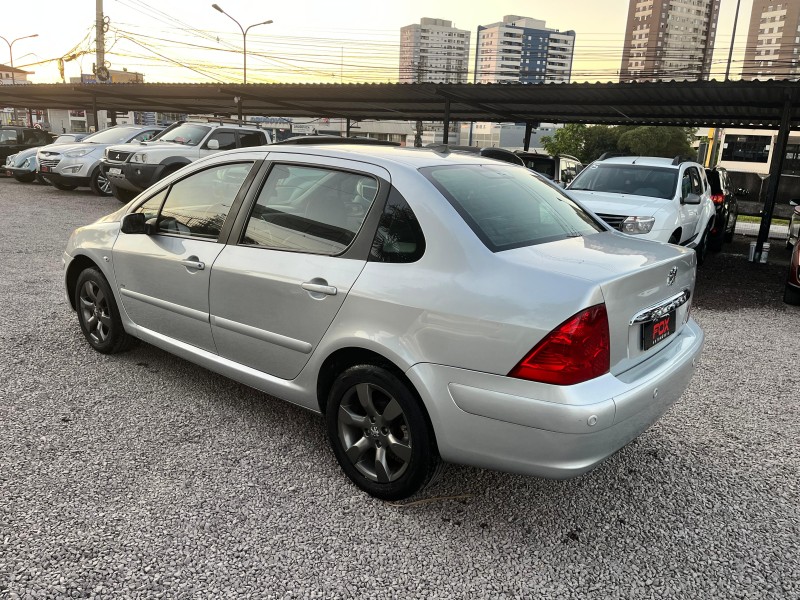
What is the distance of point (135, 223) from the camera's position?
4.00 m

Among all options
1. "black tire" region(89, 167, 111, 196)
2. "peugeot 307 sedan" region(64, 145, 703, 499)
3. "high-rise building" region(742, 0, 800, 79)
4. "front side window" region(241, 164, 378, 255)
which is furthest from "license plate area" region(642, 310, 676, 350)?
"high-rise building" region(742, 0, 800, 79)

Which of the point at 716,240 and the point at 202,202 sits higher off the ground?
the point at 202,202

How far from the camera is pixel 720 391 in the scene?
4.57 meters

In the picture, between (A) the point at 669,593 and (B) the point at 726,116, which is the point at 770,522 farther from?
(B) the point at 726,116

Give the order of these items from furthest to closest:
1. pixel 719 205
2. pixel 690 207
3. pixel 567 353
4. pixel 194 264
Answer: pixel 719 205
pixel 690 207
pixel 194 264
pixel 567 353

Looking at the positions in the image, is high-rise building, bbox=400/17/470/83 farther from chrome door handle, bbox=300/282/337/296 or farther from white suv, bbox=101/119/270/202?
chrome door handle, bbox=300/282/337/296

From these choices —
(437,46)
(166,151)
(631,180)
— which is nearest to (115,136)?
(166,151)

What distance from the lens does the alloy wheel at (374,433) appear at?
2830mm

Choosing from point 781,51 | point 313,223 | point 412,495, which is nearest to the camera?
point 412,495

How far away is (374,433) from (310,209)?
3.98 ft

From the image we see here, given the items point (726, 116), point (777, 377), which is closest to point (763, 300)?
point (777, 377)

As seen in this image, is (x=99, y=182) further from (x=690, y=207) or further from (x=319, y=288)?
Answer: (x=319, y=288)

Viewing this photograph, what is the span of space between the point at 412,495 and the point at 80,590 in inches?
55.8

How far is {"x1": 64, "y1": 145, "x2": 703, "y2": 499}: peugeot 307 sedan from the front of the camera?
243 centimetres
